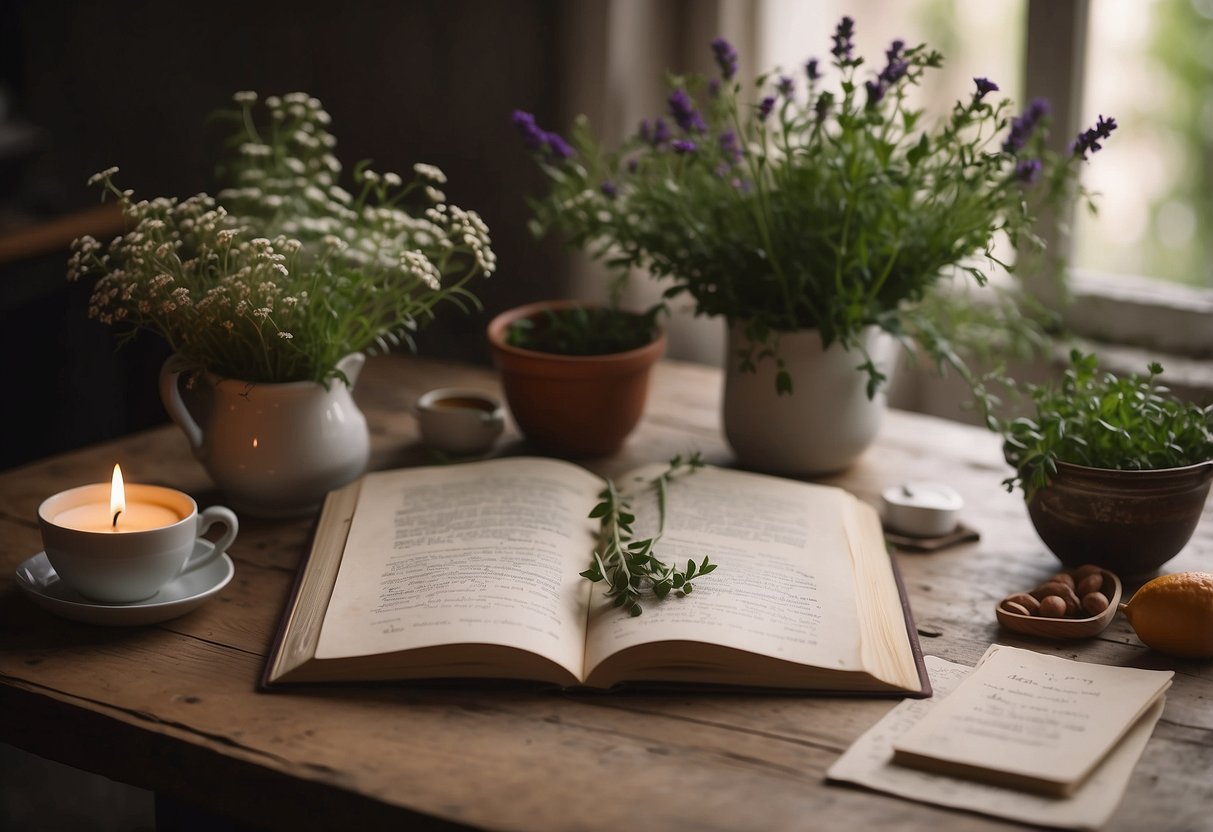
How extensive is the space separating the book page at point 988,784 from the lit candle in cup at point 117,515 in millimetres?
589

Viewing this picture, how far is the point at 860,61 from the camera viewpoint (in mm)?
1065

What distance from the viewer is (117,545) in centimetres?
91

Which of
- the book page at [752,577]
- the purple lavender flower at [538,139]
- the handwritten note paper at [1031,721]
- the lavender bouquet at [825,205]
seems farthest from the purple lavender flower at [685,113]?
the handwritten note paper at [1031,721]

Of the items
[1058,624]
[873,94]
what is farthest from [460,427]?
[1058,624]

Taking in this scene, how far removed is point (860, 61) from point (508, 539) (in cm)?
54

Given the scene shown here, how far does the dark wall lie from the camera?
6.71 ft

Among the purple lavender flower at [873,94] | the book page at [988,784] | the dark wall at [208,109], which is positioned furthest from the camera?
the dark wall at [208,109]

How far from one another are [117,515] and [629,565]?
423 mm

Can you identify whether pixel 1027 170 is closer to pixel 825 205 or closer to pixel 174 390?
pixel 825 205

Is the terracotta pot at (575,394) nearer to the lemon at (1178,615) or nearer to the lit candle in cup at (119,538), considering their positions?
the lit candle in cup at (119,538)

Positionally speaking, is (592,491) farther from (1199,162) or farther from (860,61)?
(1199,162)

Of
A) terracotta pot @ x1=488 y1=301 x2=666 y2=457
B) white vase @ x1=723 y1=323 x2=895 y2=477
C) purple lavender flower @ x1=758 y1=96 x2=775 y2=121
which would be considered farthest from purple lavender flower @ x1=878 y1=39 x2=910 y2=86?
terracotta pot @ x1=488 y1=301 x2=666 y2=457

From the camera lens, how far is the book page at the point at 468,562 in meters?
0.88

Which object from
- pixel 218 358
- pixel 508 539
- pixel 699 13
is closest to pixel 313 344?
pixel 218 358
